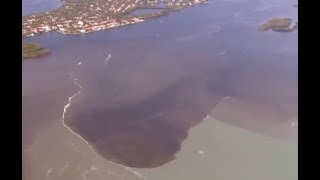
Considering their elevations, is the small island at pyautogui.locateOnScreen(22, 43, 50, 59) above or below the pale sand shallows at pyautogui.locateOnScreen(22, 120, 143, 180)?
above

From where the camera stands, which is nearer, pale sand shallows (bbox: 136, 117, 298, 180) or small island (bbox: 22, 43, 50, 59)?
pale sand shallows (bbox: 136, 117, 298, 180)

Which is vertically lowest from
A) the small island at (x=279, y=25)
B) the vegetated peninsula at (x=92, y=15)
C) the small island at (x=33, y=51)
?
the small island at (x=279, y=25)

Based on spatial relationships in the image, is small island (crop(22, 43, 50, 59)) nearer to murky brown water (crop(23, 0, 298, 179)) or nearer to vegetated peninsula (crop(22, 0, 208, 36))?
murky brown water (crop(23, 0, 298, 179))

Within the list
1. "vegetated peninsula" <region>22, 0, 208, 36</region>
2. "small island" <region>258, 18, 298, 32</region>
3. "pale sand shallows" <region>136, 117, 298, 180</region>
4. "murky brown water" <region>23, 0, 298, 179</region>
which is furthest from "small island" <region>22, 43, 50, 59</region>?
"small island" <region>258, 18, 298, 32</region>

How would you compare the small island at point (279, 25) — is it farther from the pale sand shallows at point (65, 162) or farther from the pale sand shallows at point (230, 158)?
the pale sand shallows at point (65, 162)

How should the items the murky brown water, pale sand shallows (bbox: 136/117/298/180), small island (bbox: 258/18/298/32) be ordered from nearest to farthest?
pale sand shallows (bbox: 136/117/298/180), the murky brown water, small island (bbox: 258/18/298/32)

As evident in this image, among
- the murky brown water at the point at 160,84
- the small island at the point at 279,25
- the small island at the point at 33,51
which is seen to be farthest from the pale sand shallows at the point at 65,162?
the small island at the point at 279,25
